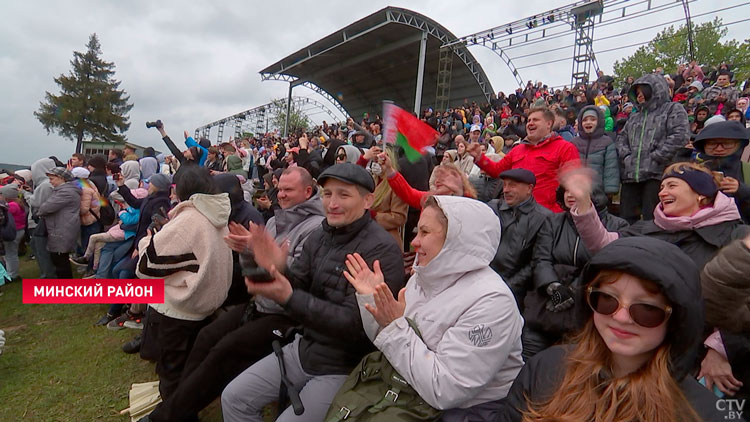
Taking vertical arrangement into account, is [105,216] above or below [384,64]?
below

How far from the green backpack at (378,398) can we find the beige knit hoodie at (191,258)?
1.73m

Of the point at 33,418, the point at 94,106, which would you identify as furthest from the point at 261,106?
the point at 33,418

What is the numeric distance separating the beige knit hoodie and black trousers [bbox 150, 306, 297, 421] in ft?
1.25

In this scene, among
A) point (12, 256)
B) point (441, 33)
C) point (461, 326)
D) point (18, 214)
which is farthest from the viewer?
point (441, 33)

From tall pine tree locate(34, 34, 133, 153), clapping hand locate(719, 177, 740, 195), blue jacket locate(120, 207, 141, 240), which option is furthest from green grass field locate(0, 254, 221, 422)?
tall pine tree locate(34, 34, 133, 153)

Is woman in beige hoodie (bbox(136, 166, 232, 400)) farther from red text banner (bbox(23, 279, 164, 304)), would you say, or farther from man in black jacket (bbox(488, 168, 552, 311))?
man in black jacket (bbox(488, 168, 552, 311))

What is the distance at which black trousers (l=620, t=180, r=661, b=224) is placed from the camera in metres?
4.47

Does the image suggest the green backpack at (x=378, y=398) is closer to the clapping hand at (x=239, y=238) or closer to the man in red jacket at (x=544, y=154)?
the clapping hand at (x=239, y=238)

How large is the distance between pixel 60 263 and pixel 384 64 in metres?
21.5

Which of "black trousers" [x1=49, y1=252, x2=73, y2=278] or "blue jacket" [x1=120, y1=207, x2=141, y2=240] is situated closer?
"blue jacket" [x1=120, y1=207, x2=141, y2=240]

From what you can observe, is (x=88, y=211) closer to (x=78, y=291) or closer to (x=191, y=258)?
(x=78, y=291)

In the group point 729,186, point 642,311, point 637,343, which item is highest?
point 729,186

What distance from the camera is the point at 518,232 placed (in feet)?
10.3

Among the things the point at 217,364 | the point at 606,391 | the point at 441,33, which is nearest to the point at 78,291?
the point at 217,364
